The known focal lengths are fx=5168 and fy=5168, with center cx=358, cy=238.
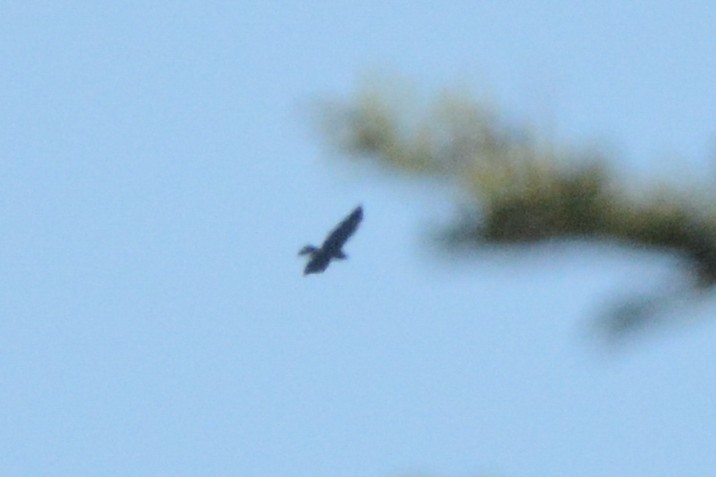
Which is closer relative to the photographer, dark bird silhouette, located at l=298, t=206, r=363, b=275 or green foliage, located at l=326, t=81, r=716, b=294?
green foliage, located at l=326, t=81, r=716, b=294

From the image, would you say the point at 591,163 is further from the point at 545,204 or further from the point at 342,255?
the point at 342,255

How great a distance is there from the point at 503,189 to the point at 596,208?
0.20 feet

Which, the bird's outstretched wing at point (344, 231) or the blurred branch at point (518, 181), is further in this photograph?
the bird's outstretched wing at point (344, 231)

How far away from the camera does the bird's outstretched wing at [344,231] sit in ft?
11.3

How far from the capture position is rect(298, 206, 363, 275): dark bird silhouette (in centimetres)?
346

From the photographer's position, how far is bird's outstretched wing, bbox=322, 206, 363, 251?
11.3 feet

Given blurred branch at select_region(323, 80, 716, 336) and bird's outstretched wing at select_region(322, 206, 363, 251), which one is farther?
bird's outstretched wing at select_region(322, 206, 363, 251)

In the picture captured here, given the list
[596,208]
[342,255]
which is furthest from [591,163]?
[342,255]

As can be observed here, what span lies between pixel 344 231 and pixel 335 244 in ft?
0.05

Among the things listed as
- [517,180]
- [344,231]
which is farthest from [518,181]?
[344,231]

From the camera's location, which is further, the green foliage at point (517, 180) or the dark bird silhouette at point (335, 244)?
the dark bird silhouette at point (335, 244)

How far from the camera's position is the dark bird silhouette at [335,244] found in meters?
3.46

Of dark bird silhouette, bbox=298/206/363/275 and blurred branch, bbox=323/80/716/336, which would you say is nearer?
blurred branch, bbox=323/80/716/336

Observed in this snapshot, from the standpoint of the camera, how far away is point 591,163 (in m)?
3.28
